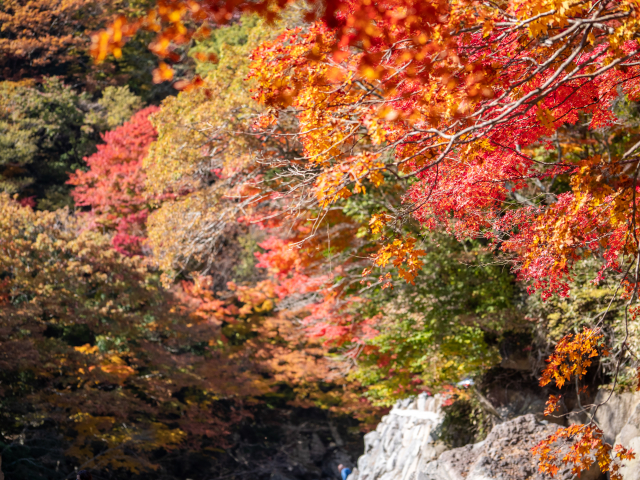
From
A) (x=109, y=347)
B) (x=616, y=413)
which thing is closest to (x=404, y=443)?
(x=616, y=413)

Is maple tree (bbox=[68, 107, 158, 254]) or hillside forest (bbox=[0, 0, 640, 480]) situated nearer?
hillside forest (bbox=[0, 0, 640, 480])

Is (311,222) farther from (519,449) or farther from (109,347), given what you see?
A: (519,449)

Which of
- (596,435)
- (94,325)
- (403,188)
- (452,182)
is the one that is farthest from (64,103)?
(596,435)

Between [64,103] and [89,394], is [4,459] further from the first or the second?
[64,103]

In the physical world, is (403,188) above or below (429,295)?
above

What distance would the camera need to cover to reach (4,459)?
370 inches

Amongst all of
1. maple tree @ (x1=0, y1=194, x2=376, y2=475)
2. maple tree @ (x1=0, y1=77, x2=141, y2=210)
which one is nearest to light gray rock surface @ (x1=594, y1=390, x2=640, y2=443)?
maple tree @ (x1=0, y1=194, x2=376, y2=475)

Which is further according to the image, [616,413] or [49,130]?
[49,130]

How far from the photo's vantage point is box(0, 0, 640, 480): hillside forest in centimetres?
328

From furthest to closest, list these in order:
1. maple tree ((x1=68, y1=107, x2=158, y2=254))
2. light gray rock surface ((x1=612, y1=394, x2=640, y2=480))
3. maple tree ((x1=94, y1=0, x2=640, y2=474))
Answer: maple tree ((x1=68, y1=107, x2=158, y2=254)) → light gray rock surface ((x1=612, y1=394, x2=640, y2=480)) → maple tree ((x1=94, y1=0, x2=640, y2=474))

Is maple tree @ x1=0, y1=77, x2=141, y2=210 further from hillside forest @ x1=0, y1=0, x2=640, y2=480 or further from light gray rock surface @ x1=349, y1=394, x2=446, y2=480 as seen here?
light gray rock surface @ x1=349, y1=394, x2=446, y2=480

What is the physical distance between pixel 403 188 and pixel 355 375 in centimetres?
469

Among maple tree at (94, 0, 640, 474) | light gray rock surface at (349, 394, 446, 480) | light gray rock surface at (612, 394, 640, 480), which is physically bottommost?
light gray rock surface at (349, 394, 446, 480)

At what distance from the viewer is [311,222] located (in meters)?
10.2
